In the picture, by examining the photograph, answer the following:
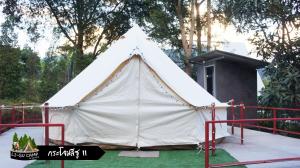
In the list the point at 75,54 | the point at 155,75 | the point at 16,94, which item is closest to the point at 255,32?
the point at 155,75

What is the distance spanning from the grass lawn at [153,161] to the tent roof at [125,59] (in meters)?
1.59

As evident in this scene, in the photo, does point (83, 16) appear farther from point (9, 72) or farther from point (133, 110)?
point (133, 110)

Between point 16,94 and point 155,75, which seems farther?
point 16,94

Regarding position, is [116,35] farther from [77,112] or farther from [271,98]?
[77,112]

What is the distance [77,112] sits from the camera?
10688mm

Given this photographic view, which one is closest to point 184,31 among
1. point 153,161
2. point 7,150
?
point 7,150

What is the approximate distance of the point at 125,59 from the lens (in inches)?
431

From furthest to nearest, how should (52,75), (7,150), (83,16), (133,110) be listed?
1. (52,75)
2. (83,16)
3. (133,110)
4. (7,150)

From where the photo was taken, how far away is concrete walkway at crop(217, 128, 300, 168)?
909 centimetres

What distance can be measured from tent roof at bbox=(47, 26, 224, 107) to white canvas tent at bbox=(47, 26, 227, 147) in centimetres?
4

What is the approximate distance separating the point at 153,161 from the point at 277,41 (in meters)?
9.66

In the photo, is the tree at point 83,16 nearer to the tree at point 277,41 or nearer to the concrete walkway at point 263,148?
the tree at point 277,41

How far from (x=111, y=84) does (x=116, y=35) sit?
1496cm

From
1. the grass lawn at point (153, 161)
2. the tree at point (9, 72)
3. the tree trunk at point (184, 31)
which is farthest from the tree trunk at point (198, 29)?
the grass lawn at point (153, 161)
